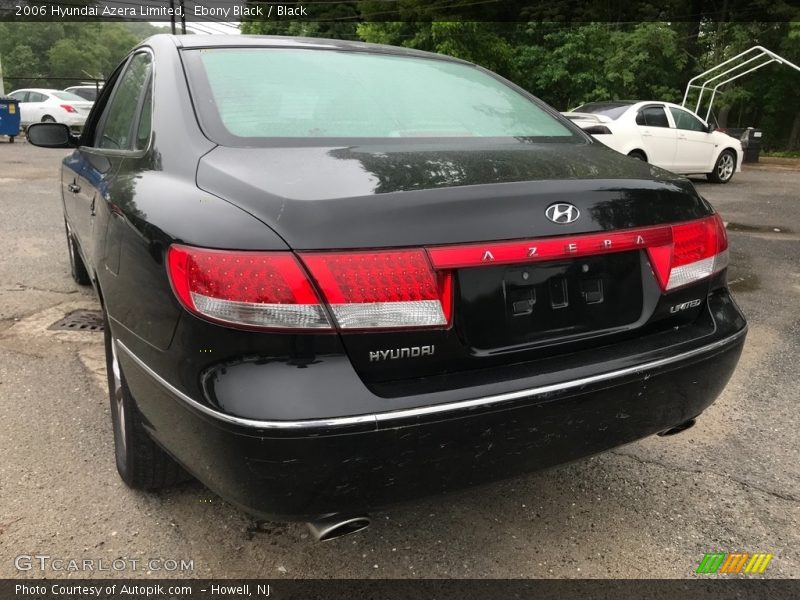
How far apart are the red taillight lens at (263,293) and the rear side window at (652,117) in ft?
34.9

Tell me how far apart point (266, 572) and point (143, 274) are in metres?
0.97

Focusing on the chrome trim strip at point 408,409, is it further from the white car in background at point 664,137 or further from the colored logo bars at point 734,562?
the white car in background at point 664,137

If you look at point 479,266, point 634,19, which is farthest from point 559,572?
point 634,19

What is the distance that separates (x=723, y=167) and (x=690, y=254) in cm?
1251

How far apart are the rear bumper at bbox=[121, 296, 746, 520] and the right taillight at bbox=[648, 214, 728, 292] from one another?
23 cm

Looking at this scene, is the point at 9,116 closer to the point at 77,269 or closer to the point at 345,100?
the point at 77,269

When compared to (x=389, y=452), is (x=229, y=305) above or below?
above

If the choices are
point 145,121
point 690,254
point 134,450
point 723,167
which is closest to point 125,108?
point 145,121

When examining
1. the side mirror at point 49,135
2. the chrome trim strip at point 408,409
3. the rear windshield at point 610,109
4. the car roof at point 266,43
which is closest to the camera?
the chrome trim strip at point 408,409

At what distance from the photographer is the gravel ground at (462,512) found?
2082mm

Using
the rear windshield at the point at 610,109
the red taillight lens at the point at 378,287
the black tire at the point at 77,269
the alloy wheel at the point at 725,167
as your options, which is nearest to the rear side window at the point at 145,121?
the red taillight lens at the point at 378,287

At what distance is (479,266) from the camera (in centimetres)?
161

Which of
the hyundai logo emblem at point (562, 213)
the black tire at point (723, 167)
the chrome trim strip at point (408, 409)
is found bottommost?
the black tire at point (723, 167)

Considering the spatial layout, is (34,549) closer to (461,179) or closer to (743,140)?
(461,179)
